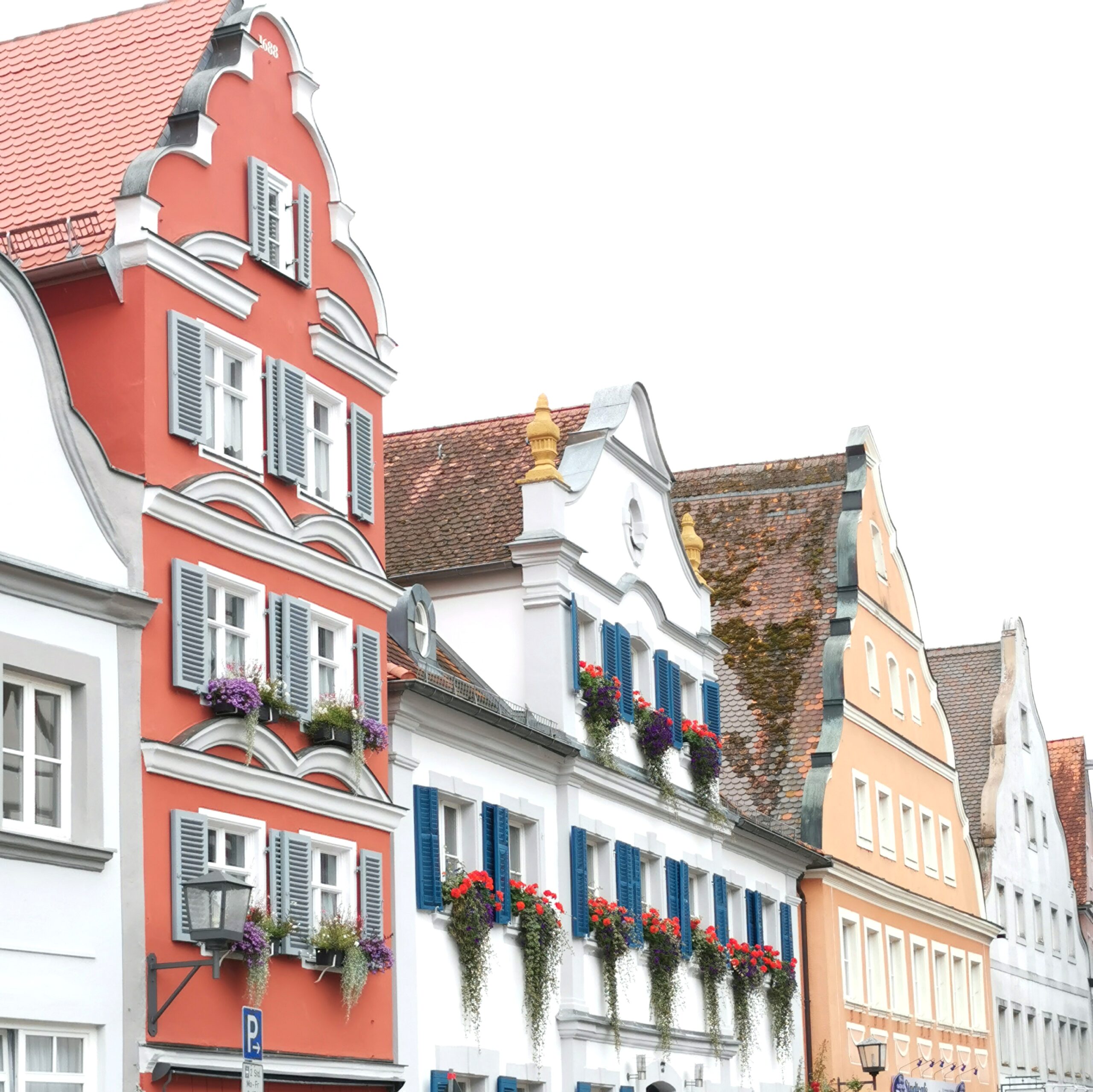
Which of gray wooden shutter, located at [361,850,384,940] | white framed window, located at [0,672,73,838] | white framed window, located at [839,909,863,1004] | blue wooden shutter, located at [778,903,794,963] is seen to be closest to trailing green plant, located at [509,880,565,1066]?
gray wooden shutter, located at [361,850,384,940]

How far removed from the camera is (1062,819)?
215ft

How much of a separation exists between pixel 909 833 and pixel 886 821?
1789 mm

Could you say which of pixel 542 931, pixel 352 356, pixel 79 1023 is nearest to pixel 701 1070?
pixel 542 931

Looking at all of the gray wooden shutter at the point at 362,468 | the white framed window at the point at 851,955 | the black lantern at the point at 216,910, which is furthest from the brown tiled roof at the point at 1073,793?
the black lantern at the point at 216,910

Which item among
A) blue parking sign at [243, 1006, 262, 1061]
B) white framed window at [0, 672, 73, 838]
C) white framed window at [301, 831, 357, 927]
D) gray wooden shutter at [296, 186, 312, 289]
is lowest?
blue parking sign at [243, 1006, 262, 1061]

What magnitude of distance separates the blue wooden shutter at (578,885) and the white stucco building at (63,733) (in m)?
9.34

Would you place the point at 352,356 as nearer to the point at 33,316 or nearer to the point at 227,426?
the point at 227,426

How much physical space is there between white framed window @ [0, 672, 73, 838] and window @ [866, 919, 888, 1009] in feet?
76.9

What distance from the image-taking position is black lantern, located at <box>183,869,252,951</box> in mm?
17297

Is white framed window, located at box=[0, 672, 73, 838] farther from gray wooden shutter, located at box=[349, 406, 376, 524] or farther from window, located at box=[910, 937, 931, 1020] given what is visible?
window, located at box=[910, 937, 931, 1020]

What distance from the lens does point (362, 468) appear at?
22750mm

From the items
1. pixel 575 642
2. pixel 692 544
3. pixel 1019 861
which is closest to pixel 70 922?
pixel 575 642

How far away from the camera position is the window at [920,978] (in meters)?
41.5

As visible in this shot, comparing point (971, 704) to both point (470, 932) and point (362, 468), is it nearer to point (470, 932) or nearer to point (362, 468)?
point (470, 932)
